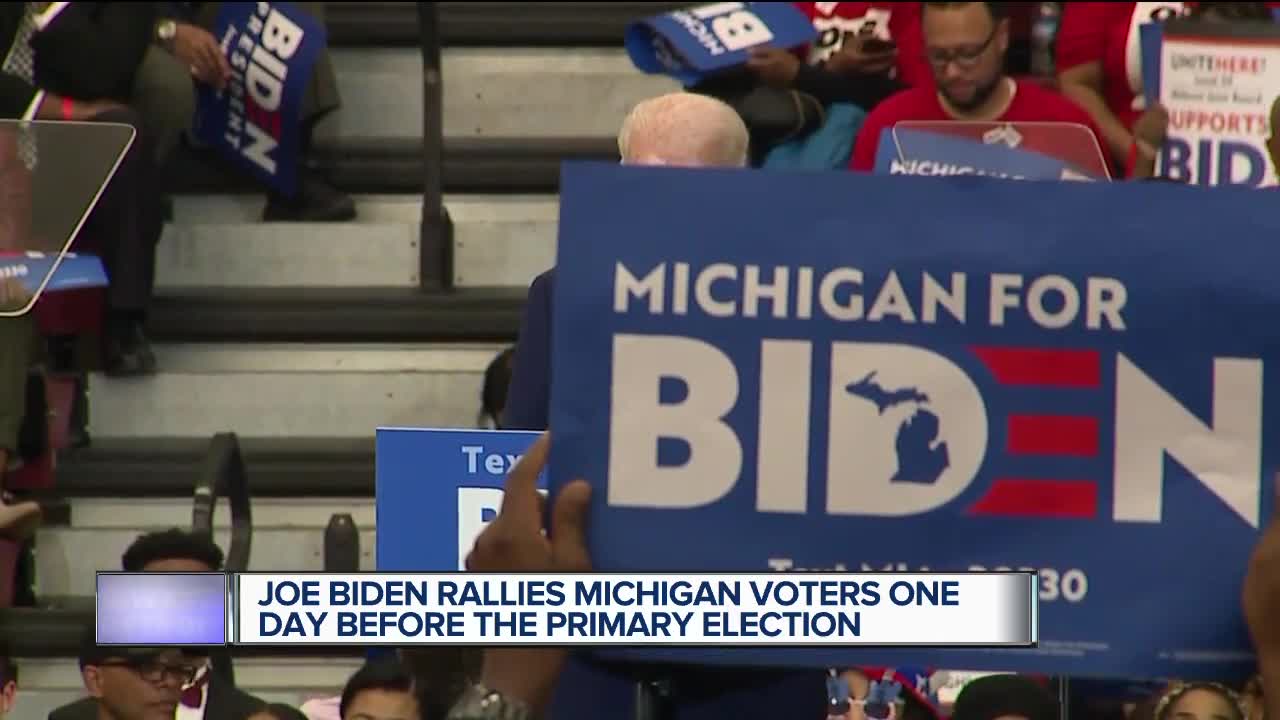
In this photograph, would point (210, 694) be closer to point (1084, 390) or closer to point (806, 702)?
point (806, 702)

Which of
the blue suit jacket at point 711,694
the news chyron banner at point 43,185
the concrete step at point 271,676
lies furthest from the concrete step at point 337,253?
the blue suit jacket at point 711,694

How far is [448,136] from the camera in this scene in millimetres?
8797

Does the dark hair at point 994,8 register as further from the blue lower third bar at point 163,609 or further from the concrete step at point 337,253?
the blue lower third bar at point 163,609

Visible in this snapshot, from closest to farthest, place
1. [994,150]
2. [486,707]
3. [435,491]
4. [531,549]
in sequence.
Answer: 1. [486,707]
2. [531,549]
3. [435,491]
4. [994,150]

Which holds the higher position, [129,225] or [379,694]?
[129,225]

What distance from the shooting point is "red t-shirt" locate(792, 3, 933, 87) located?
8.09 m

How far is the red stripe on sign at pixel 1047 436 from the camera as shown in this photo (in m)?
2.81

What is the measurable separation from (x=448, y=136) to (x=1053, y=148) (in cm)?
277

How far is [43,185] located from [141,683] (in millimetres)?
2379

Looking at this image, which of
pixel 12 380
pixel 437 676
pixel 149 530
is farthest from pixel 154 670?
pixel 149 530

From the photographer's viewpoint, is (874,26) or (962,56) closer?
(962,56)

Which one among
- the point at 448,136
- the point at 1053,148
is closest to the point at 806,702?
the point at 1053,148

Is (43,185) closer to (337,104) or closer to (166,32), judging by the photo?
(166,32)

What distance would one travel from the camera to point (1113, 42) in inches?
320
